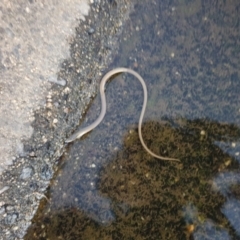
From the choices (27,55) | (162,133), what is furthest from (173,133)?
(27,55)

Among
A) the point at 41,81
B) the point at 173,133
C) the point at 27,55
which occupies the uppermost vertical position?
the point at 27,55

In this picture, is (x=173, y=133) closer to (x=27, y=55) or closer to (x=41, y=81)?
(x=41, y=81)

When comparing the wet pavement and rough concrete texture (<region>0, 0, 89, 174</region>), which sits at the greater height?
rough concrete texture (<region>0, 0, 89, 174</region>)

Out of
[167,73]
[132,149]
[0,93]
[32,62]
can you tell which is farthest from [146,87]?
[0,93]

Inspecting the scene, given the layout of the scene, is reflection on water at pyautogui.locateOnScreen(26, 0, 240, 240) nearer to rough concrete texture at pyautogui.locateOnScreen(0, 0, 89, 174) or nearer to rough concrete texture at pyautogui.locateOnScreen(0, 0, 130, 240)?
rough concrete texture at pyautogui.locateOnScreen(0, 0, 130, 240)

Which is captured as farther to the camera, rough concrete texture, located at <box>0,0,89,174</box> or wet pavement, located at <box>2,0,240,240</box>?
wet pavement, located at <box>2,0,240,240</box>

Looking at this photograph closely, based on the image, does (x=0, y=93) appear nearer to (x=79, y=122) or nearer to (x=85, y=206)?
(x=79, y=122)

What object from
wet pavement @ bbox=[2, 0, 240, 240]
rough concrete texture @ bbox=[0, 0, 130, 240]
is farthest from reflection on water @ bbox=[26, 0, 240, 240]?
rough concrete texture @ bbox=[0, 0, 130, 240]

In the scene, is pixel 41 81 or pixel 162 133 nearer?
pixel 41 81

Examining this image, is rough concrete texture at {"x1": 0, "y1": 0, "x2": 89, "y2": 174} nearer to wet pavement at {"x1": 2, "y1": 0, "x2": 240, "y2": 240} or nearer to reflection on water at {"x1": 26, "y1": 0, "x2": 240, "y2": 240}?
wet pavement at {"x1": 2, "y1": 0, "x2": 240, "y2": 240}
